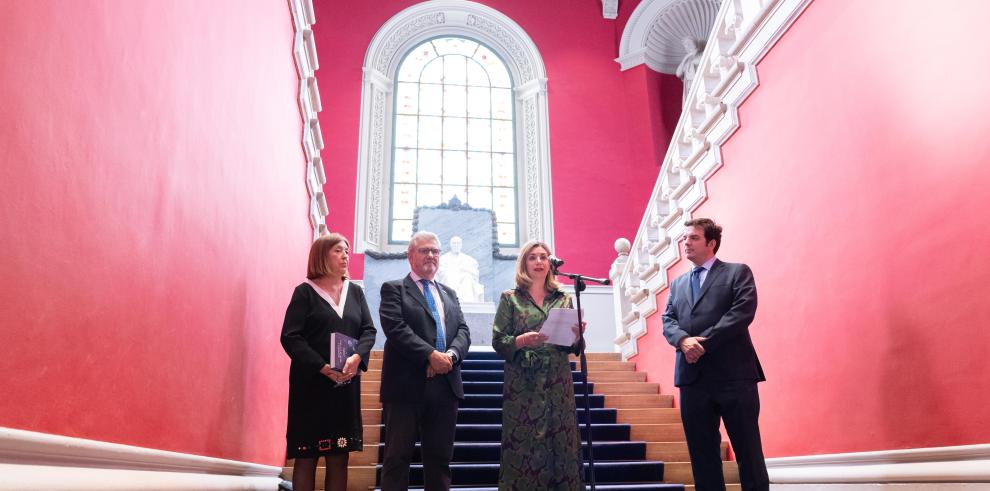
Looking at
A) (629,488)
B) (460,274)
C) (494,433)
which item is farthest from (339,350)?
(460,274)

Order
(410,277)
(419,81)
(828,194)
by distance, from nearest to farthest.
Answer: (410,277), (828,194), (419,81)

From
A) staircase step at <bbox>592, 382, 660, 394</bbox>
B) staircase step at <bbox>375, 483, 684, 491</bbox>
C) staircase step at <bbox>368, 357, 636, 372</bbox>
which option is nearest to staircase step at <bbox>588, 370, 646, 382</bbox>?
staircase step at <bbox>368, 357, 636, 372</bbox>

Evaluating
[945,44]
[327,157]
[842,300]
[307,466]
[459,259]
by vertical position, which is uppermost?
[327,157]

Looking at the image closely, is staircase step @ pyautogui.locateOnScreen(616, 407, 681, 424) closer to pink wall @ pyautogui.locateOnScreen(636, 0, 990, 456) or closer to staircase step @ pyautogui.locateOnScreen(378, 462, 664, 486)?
staircase step @ pyautogui.locateOnScreen(378, 462, 664, 486)

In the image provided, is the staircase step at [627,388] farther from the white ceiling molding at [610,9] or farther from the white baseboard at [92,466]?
the white ceiling molding at [610,9]

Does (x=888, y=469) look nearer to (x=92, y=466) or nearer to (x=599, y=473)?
(x=599, y=473)

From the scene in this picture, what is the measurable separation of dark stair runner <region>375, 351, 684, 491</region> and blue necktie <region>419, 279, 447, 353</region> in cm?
133

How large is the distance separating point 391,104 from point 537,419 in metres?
8.64

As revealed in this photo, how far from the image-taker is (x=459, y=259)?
9.16m

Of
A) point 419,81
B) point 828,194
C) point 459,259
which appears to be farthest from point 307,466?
point 419,81

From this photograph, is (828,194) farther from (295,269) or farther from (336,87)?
(336,87)

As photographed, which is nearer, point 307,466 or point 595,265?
point 307,466

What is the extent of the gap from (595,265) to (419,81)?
3905 mm

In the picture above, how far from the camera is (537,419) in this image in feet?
10.0
